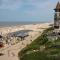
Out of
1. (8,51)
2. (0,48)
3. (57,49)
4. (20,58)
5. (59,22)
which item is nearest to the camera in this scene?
(20,58)

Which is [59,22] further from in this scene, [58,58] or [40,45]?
[58,58]

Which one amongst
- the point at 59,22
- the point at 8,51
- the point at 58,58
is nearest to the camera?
the point at 58,58

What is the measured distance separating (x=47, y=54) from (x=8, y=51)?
31.9ft

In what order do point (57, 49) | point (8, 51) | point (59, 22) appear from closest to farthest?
point (57, 49)
point (8, 51)
point (59, 22)

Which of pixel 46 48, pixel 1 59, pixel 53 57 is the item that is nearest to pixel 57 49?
pixel 46 48

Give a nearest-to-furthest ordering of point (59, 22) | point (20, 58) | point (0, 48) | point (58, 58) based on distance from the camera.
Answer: point (58, 58) → point (20, 58) → point (0, 48) → point (59, 22)

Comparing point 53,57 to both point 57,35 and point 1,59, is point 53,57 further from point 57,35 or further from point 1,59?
point 57,35

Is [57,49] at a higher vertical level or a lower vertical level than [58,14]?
lower

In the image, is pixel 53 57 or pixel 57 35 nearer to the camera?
pixel 53 57

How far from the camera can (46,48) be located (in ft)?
144

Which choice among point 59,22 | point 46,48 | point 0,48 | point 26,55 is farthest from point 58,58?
point 59,22

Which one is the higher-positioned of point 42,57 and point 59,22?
point 59,22

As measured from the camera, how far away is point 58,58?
36.1 m

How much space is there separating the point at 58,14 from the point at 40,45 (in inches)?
982
